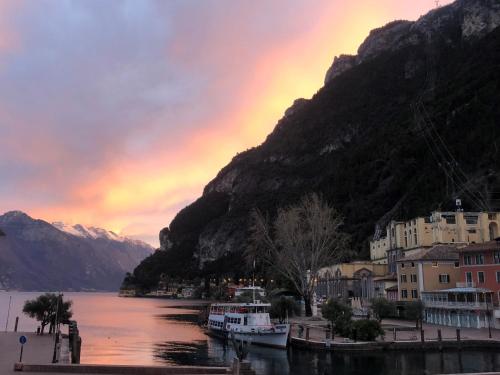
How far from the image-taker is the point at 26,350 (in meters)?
43.4

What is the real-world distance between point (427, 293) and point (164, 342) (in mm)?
40037

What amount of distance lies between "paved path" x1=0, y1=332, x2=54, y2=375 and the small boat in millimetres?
18467

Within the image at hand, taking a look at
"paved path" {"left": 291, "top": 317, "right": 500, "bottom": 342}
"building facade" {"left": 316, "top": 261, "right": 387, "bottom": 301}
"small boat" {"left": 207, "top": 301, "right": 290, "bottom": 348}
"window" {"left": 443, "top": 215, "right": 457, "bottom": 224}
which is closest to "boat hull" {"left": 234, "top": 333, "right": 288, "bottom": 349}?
"small boat" {"left": 207, "top": 301, "right": 290, "bottom": 348}

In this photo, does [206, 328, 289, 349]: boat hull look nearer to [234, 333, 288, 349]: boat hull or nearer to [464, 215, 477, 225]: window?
[234, 333, 288, 349]: boat hull

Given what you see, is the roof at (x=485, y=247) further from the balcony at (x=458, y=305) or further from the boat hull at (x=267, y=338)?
the boat hull at (x=267, y=338)

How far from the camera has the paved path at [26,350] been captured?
114 ft

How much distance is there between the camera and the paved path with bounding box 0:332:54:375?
3460 cm

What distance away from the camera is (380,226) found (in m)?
156

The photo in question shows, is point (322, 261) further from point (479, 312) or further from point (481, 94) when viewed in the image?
point (481, 94)

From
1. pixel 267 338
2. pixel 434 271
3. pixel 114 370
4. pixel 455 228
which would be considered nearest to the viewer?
pixel 114 370

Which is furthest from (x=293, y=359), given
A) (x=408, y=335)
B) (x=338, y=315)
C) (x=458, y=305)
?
(x=458, y=305)

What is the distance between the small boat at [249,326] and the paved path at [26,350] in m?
18.5

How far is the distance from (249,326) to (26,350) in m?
30.6

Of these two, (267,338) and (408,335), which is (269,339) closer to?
(267,338)
